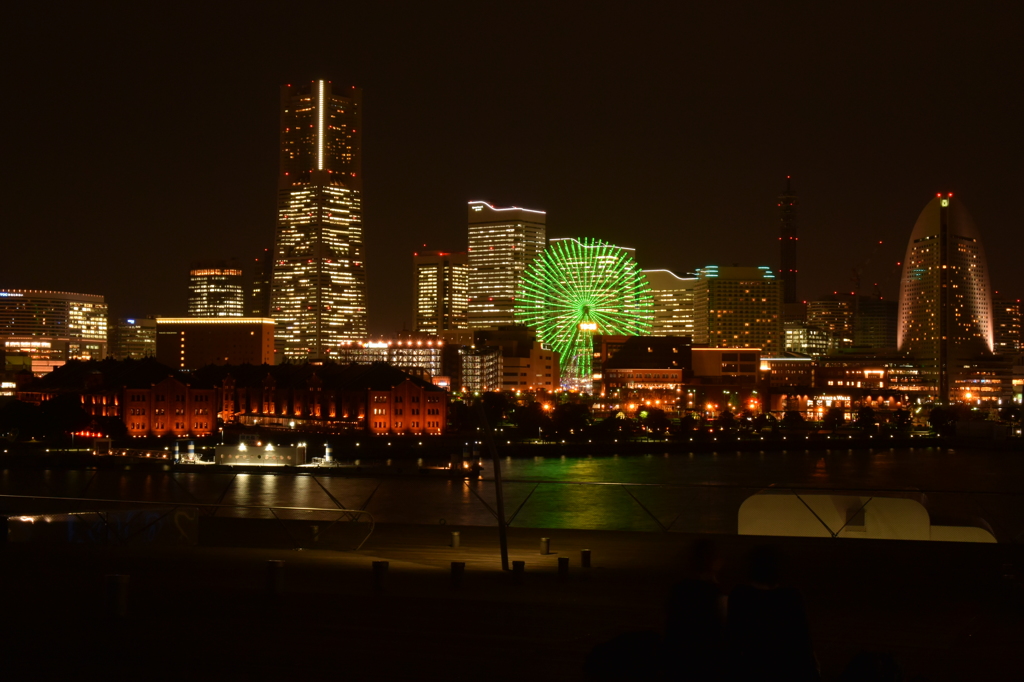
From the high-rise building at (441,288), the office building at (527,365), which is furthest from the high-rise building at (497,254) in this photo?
the office building at (527,365)

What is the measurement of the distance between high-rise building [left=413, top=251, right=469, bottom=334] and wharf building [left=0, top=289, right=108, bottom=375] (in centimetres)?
5403

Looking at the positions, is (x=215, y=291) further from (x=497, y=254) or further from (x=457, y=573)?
(x=457, y=573)

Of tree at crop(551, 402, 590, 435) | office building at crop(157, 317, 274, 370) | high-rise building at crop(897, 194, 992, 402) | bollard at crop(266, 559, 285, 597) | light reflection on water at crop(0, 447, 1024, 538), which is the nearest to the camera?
bollard at crop(266, 559, 285, 597)

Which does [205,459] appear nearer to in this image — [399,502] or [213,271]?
[399,502]

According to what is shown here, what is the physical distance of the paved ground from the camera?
703 cm

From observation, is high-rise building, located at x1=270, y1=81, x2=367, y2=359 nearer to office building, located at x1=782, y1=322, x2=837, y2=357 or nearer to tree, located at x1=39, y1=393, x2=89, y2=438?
office building, located at x1=782, y1=322, x2=837, y2=357

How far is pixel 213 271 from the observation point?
189875mm

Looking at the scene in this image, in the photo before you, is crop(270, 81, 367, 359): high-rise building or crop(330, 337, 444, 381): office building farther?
crop(270, 81, 367, 359): high-rise building

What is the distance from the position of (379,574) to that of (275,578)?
3.51ft

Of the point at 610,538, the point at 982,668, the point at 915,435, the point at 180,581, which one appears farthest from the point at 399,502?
the point at 915,435

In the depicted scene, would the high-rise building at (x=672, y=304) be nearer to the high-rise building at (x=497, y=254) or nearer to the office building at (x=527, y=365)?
the high-rise building at (x=497, y=254)

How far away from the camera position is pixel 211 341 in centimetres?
15112

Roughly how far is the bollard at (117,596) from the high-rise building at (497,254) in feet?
537

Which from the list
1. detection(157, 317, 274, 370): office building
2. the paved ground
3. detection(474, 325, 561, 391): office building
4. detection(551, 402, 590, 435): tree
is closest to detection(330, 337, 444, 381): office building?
detection(474, 325, 561, 391): office building
